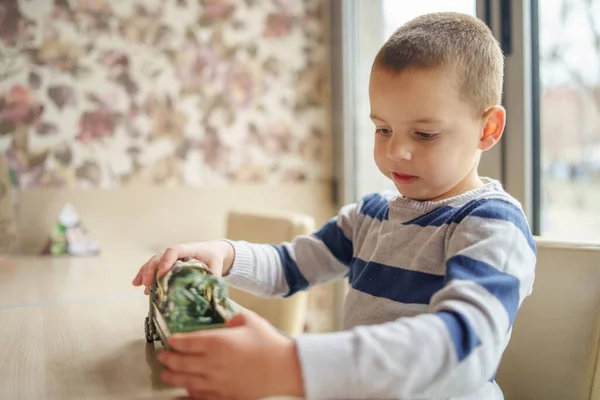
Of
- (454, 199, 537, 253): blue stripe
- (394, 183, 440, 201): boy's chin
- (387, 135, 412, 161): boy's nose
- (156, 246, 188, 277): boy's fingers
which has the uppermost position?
(387, 135, 412, 161): boy's nose

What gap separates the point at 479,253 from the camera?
0.72m

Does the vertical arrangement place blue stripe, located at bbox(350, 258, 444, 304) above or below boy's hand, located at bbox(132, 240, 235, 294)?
below

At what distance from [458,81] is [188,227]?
156 cm

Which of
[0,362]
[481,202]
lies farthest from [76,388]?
[481,202]

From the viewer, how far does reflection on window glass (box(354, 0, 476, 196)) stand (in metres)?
2.26

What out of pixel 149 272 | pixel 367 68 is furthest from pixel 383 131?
pixel 367 68

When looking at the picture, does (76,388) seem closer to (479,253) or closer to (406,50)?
(479,253)

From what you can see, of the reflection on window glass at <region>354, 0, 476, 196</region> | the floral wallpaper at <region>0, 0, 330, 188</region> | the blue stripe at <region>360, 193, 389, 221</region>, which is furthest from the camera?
the reflection on window glass at <region>354, 0, 476, 196</region>

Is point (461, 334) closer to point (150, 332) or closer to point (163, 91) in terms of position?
point (150, 332)

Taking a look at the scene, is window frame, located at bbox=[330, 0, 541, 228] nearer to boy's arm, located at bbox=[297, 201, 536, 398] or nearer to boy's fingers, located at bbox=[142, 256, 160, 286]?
boy's arm, located at bbox=[297, 201, 536, 398]

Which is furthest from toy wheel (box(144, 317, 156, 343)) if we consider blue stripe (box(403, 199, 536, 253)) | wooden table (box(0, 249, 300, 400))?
blue stripe (box(403, 199, 536, 253))

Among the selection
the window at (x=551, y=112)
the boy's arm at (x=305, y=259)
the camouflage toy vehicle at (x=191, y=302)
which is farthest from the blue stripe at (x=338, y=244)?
the window at (x=551, y=112)

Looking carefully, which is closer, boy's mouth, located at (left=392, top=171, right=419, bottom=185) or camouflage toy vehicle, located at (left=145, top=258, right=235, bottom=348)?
camouflage toy vehicle, located at (left=145, top=258, right=235, bottom=348)

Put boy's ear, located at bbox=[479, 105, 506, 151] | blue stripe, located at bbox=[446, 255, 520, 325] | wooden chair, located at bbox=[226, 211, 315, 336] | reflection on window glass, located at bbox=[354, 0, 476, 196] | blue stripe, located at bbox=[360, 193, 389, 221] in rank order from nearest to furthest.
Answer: blue stripe, located at bbox=[446, 255, 520, 325]
boy's ear, located at bbox=[479, 105, 506, 151]
blue stripe, located at bbox=[360, 193, 389, 221]
wooden chair, located at bbox=[226, 211, 315, 336]
reflection on window glass, located at bbox=[354, 0, 476, 196]
